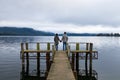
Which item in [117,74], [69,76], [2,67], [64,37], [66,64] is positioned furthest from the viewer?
[2,67]

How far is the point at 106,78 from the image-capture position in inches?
1320

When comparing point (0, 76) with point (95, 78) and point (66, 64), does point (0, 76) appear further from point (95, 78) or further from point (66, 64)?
point (66, 64)

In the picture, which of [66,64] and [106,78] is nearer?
[66,64]

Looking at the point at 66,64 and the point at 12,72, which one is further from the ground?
the point at 66,64

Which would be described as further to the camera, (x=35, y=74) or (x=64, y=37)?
(x=35, y=74)

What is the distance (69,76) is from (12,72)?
70.6 feet

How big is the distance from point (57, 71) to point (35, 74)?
52.1 feet

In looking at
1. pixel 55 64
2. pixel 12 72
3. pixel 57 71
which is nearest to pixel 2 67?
pixel 12 72

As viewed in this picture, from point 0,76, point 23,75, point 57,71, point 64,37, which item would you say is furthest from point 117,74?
point 57,71

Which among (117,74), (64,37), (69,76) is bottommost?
(117,74)

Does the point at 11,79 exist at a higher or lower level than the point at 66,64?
lower

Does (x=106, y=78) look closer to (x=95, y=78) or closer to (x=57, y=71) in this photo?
(x=95, y=78)

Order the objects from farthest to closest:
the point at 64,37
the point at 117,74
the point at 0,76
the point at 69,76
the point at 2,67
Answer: the point at 2,67
the point at 117,74
the point at 0,76
the point at 64,37
the point at 69,76

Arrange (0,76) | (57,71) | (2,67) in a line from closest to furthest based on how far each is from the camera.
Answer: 1. (57,71)
2. (0,76)
3. (2,67)
